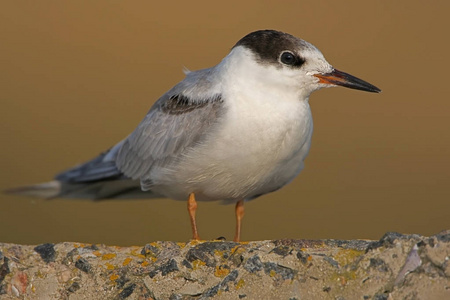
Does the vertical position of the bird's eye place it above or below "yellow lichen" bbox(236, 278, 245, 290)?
above

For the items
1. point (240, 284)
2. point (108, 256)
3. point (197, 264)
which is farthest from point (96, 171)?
point (240, 284)

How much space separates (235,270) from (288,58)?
2.11 metres

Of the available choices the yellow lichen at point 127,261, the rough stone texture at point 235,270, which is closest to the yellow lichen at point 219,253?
the rough stone texture at point 235,270

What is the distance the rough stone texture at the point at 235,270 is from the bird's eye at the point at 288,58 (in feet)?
5.65

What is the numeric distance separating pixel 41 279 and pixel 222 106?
201cm

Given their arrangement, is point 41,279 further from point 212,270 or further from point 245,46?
point 245,46

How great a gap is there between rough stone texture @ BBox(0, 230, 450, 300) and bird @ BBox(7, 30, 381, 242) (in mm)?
1251

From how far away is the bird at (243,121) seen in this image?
21.2ft

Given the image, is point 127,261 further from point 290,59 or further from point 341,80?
point 341,80

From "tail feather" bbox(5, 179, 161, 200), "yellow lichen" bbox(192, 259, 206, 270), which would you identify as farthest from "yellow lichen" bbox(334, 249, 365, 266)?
"tail feather" bbox(5, 179, 161, 200)

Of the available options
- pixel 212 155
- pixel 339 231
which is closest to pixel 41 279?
pixel 212 155

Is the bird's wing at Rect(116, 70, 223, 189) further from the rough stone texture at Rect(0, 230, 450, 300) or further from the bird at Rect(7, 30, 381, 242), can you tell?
the rough stone texture at Rect(0, 230, 450, 300)

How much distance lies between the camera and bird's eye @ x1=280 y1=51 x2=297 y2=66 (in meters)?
6.54

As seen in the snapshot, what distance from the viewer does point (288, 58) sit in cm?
654
